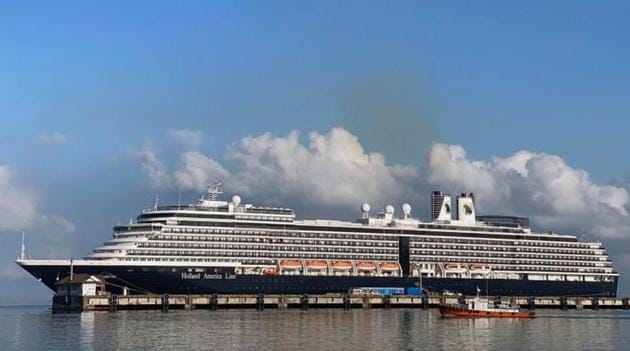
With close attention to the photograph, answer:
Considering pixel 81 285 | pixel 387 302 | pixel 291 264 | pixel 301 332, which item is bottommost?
pixel 301 332

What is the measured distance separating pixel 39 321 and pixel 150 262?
24068 mm

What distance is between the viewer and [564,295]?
155m

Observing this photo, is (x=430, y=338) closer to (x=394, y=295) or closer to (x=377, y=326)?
(x=377, y=326)

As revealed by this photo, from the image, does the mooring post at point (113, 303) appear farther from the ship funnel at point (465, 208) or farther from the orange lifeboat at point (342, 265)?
the ship funnel at point (465, 208)

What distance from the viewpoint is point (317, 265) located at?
13938 cm

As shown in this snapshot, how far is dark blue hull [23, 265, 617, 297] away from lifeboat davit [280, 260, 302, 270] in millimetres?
1988

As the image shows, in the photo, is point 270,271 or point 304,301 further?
point 270,271

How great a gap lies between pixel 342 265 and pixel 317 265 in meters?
4.01

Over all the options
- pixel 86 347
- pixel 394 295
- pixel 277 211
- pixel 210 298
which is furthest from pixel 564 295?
pixel 86 347

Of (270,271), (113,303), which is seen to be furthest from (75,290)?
(270,271)

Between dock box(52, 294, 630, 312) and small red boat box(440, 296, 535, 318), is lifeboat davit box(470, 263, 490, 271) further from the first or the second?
small red boat box(440, 296, 535, 318)

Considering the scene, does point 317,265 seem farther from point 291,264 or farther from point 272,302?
point 272,302

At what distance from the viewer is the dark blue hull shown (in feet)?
408

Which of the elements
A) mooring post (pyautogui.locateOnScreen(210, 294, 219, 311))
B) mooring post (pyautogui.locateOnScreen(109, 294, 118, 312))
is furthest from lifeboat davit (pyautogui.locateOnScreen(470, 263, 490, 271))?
mooring post (pyautogui.locateOnScreen(109, 294, 118, 312))
